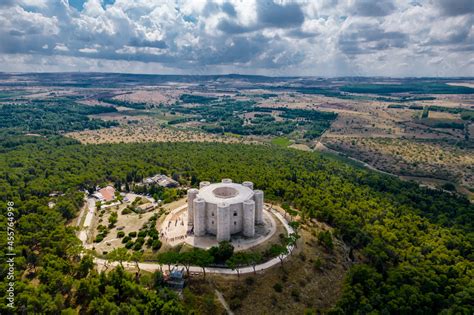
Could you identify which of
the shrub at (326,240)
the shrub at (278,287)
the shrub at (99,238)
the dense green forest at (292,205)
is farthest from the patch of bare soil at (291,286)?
the shrub at (99,238)

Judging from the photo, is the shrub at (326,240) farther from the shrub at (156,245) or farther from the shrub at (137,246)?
the shrub at (137,246)

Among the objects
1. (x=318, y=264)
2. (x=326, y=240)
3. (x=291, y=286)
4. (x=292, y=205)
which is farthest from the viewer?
(x=292, y=205)

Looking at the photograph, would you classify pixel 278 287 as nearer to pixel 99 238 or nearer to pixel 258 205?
pixel 258 205

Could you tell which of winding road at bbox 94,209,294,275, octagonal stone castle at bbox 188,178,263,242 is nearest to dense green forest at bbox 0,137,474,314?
winding road at bbox 94,209,294,275

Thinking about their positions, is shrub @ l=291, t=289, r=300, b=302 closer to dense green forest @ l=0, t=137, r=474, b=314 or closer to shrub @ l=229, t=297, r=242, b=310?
dense green forest @ l=0, t=137, r=474, b=314

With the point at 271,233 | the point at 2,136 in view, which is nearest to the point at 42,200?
the point at 271,233

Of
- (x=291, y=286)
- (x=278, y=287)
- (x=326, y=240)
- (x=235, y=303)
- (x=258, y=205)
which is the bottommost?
(x=291, y=286)

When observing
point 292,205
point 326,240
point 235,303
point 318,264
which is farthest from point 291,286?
point 292,205
